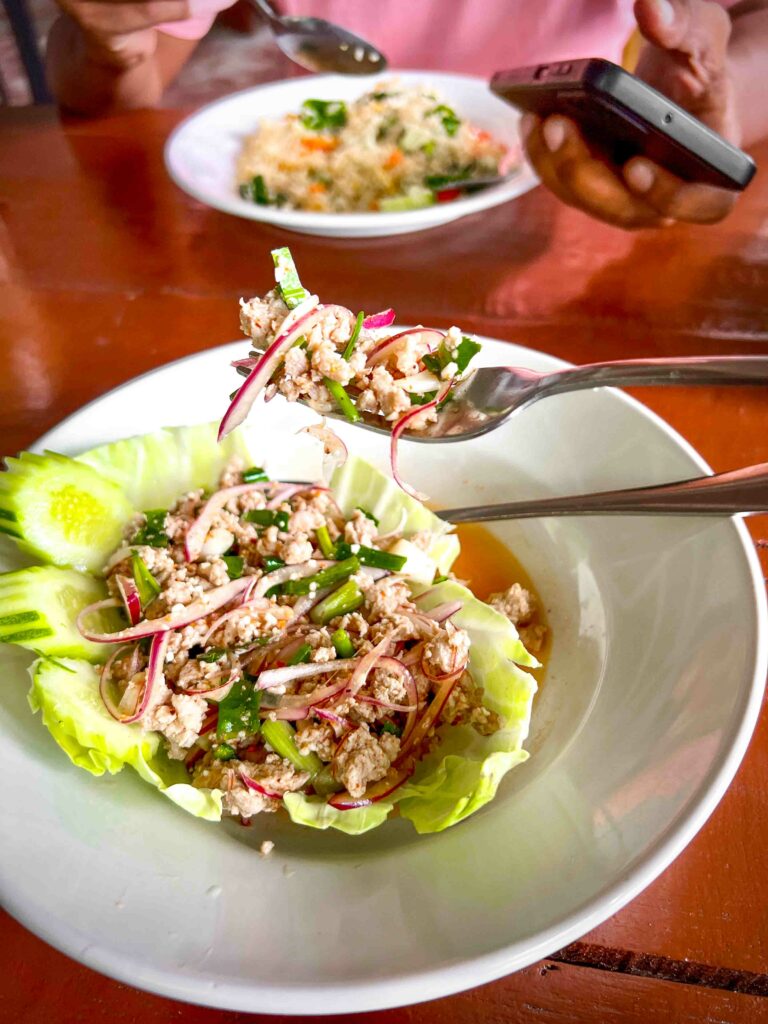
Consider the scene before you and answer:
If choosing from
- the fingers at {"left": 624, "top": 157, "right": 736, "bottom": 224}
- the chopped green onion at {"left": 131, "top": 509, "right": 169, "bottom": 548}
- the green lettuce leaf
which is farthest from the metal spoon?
the green lettuce leaf

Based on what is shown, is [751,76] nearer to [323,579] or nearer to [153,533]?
[323,579]

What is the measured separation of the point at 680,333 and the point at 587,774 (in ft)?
3.98

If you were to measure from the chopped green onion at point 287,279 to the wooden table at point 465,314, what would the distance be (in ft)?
2.82

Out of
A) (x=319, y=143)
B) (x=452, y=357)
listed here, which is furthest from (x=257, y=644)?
(x=319, y=143)

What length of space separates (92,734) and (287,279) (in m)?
0.62

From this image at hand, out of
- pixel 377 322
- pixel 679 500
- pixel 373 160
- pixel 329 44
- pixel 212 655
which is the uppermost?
pixel 329 44

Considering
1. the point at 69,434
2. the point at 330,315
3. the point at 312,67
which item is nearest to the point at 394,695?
the point at 330,315

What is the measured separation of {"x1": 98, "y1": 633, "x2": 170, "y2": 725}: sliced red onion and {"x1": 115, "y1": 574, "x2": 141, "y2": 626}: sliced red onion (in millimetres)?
66

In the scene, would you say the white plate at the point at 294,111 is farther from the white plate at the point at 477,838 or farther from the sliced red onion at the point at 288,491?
the white plate at the point at 477,838

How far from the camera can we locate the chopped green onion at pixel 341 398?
0.93m

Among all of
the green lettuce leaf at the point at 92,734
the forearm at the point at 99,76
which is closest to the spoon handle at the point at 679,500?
the green lettuce leaf at the point at 92,734

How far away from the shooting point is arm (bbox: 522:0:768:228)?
181cm

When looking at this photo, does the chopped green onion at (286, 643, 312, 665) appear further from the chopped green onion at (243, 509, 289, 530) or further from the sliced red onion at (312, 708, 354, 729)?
the chopped green onion at (243, 509, 289, 530)

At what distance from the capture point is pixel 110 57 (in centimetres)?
257
